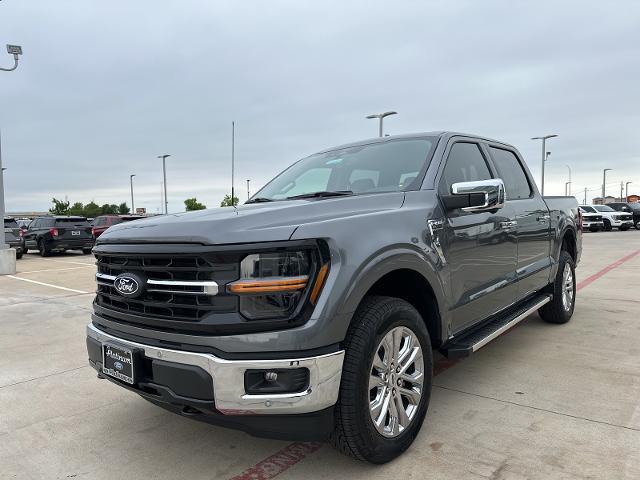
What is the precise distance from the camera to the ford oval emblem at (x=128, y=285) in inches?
99.2

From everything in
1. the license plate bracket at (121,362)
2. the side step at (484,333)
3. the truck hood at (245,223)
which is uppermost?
the truck hood at (245,223)

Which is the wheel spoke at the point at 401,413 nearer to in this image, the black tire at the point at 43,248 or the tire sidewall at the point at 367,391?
the tire sidewall at the point at 367,391

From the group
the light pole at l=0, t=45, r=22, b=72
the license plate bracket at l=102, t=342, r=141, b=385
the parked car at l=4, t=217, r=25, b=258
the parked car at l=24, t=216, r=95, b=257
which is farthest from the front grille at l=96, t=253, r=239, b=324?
the parked car at l=24, t=216, r=95, b=257

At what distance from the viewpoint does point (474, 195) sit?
308cm

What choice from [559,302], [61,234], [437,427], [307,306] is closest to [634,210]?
[559,302]

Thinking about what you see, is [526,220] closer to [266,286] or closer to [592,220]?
[266,286]

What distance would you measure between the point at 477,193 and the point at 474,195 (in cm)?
6

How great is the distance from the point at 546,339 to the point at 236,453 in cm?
344

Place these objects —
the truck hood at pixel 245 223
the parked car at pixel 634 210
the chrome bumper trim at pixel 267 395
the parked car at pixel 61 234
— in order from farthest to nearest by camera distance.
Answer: the parked car at pixel 634 210, the parked car at pixel 61 234, the truck hood at pixel 245 223, the chrome bumper trim at pixel 267 395


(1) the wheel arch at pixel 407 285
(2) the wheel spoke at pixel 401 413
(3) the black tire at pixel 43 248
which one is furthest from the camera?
(3) the black tire at pixel 43 248

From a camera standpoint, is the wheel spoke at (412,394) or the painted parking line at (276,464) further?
the wheel spoke at (412,394)

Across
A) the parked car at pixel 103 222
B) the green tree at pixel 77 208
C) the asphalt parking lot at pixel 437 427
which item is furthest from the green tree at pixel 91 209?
the asphalt parking lot at pixel 437 427

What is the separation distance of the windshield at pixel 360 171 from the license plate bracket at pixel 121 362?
5.11 ft

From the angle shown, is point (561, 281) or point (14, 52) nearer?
point (561, 281)
